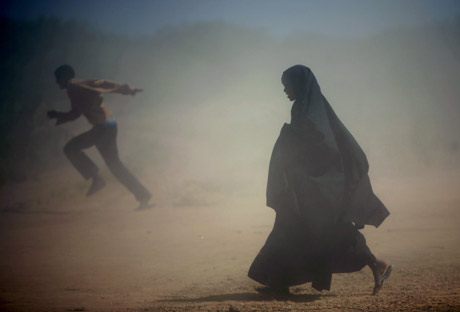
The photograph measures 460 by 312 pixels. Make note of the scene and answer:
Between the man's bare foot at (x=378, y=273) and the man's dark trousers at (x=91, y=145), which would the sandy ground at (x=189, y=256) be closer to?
the man's bare foot at (x=378, y=273)

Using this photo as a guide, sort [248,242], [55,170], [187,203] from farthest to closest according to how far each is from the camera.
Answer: [55,170] < [187,203] < [248,242]

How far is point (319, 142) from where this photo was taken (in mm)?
3453

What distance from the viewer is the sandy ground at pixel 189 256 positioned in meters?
3.31

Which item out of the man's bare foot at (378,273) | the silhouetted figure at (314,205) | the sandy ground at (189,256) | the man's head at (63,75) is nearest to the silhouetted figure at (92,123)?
the man's head at (63,75)

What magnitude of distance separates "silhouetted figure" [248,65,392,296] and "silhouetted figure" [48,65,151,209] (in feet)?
17.4

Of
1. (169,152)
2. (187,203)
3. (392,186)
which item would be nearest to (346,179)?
(187,203)

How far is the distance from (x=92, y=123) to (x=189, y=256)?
425cm

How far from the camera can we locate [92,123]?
8.68m

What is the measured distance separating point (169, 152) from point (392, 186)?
27.4ft

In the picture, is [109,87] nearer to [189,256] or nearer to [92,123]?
[92,123]

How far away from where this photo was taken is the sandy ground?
3311 mm

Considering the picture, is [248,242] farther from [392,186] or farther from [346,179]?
[392,186]

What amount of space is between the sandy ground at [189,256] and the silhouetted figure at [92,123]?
93 cm

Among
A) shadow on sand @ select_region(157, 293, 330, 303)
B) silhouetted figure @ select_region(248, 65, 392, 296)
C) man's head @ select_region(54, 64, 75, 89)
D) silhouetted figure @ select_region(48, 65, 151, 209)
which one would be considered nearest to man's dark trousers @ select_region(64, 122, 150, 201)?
silhouetted figure @ select_region(48, 65, 151, 209)
